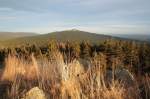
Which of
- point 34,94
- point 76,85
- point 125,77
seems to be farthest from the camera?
point 125,77

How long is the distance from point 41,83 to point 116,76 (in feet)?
5.19

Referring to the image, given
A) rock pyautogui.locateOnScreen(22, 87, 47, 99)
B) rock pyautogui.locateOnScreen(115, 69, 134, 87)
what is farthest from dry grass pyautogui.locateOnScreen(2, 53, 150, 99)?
rock pyautogui.locateOnScreen(115, 69, 134, 87)

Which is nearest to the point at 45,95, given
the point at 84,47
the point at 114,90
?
the point at 114,90

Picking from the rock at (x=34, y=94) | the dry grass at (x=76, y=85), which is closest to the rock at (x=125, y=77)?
the dry grass at (x=76, y=85)

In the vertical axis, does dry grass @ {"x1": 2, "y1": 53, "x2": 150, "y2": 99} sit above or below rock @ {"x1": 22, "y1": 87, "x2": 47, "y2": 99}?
above

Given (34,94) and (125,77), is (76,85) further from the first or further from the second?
(125,77)

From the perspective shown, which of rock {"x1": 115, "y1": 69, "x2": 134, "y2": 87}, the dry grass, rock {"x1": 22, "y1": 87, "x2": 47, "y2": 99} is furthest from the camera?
rock {"x1": 115, "y1": 69, "x2": 134, "y2": 87}

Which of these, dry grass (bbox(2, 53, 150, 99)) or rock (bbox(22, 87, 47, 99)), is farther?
rock (bbox(22, 87, 47, 99))

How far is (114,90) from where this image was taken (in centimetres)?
439

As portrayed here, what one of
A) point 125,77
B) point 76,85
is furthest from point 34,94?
point 125,77

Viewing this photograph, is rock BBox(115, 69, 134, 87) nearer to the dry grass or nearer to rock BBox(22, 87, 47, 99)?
the dry grass

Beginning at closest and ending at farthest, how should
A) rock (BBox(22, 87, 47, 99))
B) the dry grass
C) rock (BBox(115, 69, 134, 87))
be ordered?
1. the dry grass
2. rock (BBox(22, 87, 47, 99))
3. rock (BBox(115, 69, 134, 87))

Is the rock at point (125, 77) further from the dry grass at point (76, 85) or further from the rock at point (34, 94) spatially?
the rock at point (34, 94)

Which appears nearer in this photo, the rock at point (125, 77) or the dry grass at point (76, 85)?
the dry grass at point (76, 85)
